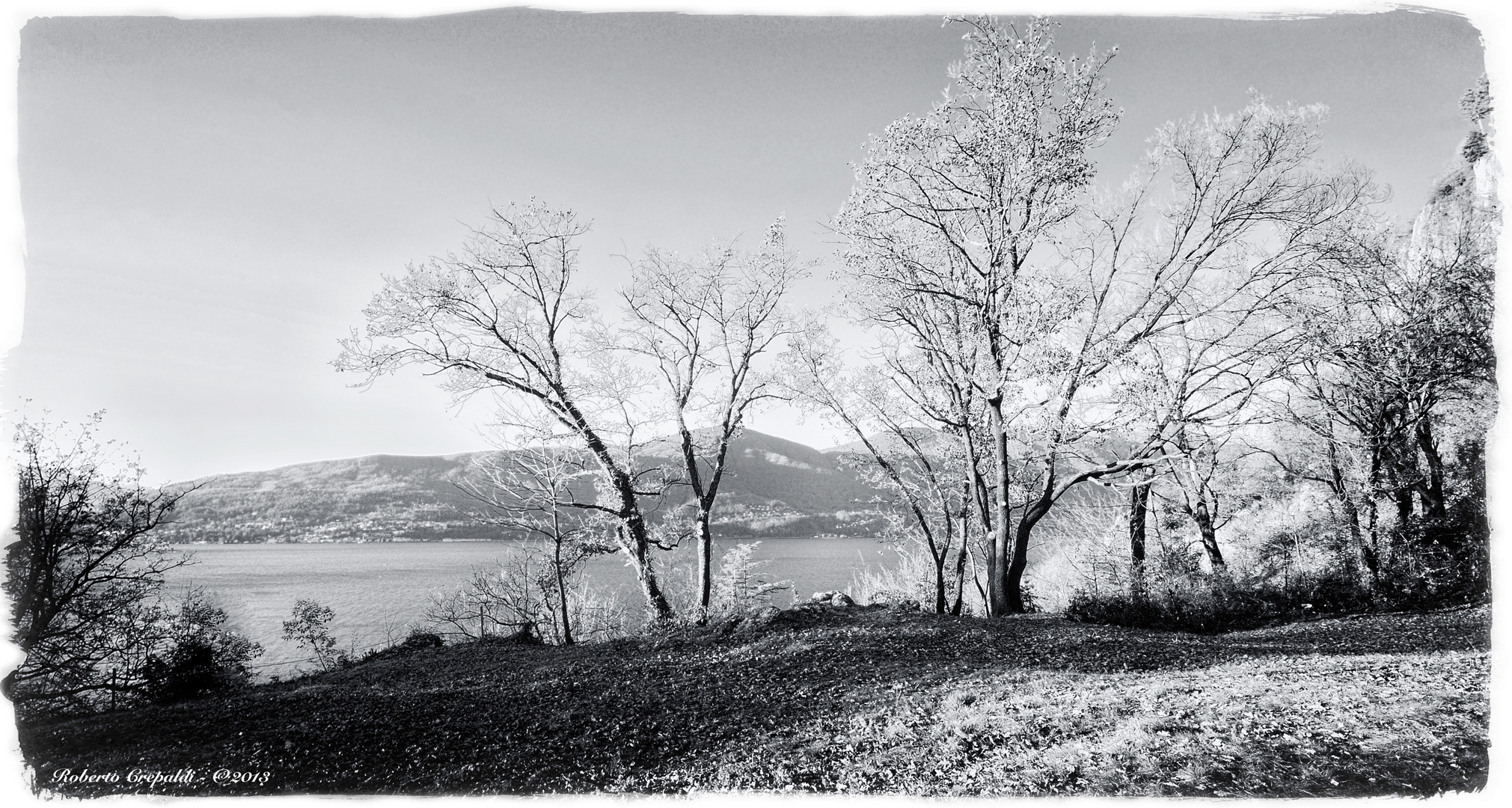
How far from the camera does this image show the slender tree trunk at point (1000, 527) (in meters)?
11.0

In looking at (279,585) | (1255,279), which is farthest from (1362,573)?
(279,585)

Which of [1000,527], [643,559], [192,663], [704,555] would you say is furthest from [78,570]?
[1000,527]

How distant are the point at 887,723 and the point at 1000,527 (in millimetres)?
7336

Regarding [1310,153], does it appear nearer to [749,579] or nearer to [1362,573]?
[1362,573]

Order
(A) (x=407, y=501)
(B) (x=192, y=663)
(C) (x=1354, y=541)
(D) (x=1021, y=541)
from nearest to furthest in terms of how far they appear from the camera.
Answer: (B) (x=192, y=663)
(D) (x=1021, y=541)
(C) (x=1354, y=541)
(A) (x=407, y=501)

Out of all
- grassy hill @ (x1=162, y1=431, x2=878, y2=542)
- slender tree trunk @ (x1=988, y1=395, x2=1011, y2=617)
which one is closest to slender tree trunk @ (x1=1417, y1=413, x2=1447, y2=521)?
slender tree trunk @ (x1=988, y1=395, x2=1011, y2=617)

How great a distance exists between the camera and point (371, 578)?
207 feet

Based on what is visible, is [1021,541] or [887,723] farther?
[1021,541]

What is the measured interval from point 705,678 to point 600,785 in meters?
2.83

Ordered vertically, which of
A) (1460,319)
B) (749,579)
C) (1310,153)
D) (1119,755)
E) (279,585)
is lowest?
(279,585)

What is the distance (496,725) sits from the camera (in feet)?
19.0

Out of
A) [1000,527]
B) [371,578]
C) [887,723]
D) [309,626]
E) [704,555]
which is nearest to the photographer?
[887,723]

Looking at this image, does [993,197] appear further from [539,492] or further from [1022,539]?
[539,492]

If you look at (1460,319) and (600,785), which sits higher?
(1460,319)
